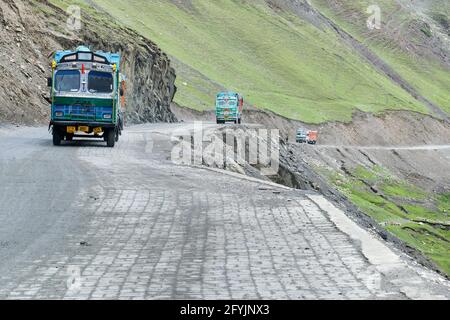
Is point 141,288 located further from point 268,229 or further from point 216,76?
point 216,76

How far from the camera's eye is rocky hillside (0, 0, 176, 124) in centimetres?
5131

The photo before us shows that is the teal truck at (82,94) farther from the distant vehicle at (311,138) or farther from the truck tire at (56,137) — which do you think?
the distant vehicle at (311,138)

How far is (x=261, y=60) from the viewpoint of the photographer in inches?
5305

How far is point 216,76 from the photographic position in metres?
117

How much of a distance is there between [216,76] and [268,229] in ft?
339

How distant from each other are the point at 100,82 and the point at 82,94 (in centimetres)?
84

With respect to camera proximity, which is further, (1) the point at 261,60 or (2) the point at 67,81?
(1) the point at 261,60

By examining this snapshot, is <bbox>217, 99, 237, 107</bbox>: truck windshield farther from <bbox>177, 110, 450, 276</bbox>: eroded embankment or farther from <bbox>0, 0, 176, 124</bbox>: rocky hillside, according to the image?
<bbox>0, 0, 176, 124</bbox>: rocky hillside

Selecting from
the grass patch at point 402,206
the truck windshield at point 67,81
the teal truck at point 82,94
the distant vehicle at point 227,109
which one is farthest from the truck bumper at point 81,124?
the distant vehicle at point 227,109

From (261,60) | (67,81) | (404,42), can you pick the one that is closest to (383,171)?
(261,60)

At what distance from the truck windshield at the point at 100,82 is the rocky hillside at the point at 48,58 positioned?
17.2 meters

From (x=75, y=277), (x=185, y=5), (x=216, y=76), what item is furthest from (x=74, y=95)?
(x=185, y=5)

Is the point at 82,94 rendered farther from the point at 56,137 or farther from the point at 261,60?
the point at 261,60

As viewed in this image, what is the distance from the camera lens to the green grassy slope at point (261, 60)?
114 meters
